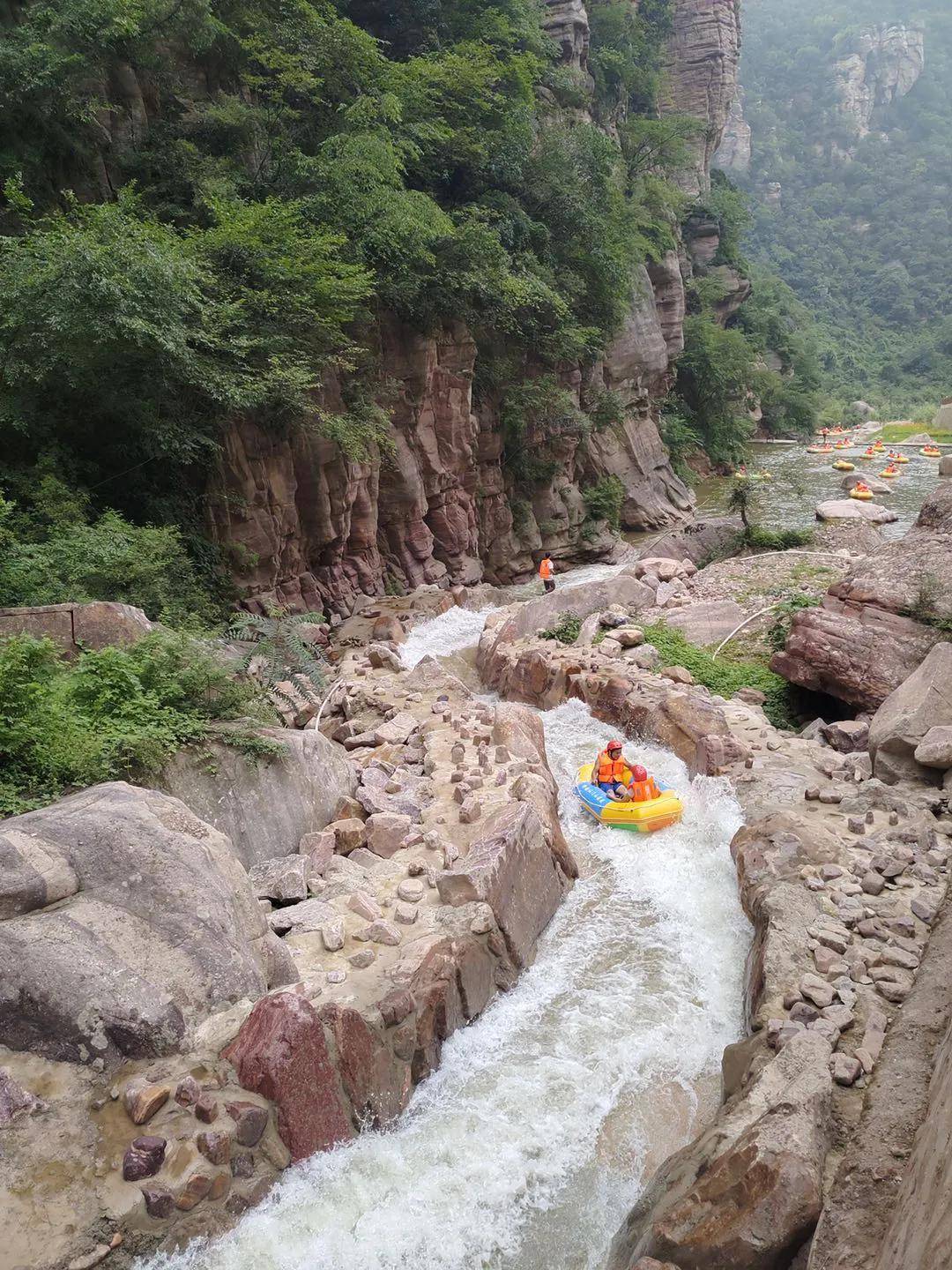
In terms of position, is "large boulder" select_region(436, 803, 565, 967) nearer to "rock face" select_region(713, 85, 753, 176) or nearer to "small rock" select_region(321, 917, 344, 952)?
"small rock" select_region(321, 917, 344, 952)

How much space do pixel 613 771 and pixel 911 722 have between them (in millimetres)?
3431

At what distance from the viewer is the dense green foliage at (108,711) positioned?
571cm

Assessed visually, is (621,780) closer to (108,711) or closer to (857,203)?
(108,711)

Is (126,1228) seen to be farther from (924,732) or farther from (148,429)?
(148,429)

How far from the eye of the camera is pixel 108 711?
6480 millimetres

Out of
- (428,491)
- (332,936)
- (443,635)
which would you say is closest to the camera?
(332,936)

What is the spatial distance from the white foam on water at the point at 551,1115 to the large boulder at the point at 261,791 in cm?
245

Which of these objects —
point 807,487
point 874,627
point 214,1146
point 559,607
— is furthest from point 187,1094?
point 807,487

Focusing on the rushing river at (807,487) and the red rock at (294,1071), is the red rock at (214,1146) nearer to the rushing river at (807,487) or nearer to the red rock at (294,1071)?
the red rock at (294,1071)

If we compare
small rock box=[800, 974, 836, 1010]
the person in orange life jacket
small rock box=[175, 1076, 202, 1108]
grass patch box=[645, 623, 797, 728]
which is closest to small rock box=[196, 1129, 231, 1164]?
small rock box=[175, 1076, 202, 1108]

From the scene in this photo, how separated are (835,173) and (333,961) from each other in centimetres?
11496


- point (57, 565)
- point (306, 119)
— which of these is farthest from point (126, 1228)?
point (306, 119)

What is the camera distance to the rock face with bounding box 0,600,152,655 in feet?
23.8

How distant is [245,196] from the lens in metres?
16.2
